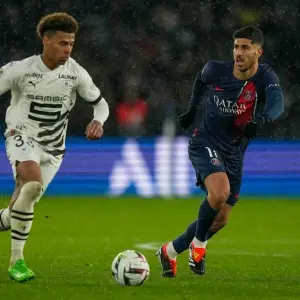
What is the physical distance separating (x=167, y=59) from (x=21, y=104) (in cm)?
1106

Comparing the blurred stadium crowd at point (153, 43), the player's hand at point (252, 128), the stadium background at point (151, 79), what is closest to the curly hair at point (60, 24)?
the player's hand at point (252, 128)

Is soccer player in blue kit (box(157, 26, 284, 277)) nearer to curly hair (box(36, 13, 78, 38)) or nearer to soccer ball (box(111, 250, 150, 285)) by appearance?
soccer ball (box(111, 250, 150, 285))

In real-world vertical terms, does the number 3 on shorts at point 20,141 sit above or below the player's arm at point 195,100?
below

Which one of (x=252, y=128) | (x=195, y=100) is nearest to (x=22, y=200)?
(x=252, y=128)

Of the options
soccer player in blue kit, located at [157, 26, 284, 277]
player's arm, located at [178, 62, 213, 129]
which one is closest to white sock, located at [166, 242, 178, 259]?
soccer player in blue kit, located at [157, 26, 284, 277]

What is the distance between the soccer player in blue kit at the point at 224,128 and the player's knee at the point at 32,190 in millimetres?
1212

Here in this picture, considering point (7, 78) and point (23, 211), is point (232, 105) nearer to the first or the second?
point (7, 78)

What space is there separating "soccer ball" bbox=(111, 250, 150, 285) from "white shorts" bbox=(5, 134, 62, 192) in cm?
93

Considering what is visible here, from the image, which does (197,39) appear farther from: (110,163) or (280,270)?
(280,270)

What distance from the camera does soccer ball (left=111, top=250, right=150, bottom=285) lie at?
6258 millimetres

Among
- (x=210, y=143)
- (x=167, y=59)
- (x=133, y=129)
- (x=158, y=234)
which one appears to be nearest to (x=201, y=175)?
(x=210, y=143)

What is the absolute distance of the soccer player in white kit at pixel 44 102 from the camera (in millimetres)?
6695

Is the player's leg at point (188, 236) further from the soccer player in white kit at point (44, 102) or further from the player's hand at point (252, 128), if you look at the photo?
the soccer player in white kit at point (44, 102)

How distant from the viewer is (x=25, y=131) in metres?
6.82
